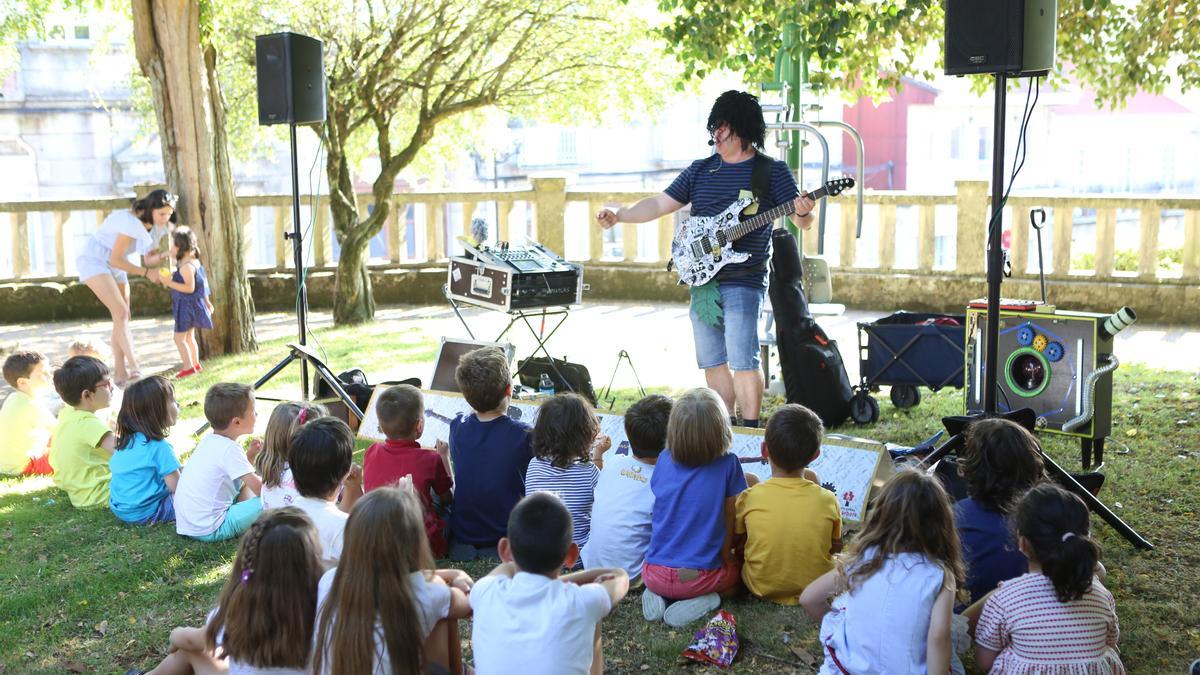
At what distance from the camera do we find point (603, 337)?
1014cm

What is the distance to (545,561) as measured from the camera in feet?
9.98

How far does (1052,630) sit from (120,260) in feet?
24.1

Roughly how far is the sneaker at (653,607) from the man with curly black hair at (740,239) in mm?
1823

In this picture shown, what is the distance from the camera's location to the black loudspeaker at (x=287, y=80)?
736 cm

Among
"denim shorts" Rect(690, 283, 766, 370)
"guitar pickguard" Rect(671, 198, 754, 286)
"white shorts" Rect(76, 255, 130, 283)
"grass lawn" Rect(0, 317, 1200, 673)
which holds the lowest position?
"grass lawn" Rect(0, 317, 1200, 673)

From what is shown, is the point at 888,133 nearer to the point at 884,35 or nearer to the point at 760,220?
the point at 884,35

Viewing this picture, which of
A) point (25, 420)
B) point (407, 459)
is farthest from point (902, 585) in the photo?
point (25, 420)

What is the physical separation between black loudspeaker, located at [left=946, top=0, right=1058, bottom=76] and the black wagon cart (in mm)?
2136

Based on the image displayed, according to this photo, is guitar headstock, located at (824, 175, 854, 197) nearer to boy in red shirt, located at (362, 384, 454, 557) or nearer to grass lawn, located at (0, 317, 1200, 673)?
grass lawn, located at (0, 317, 1200, 673)

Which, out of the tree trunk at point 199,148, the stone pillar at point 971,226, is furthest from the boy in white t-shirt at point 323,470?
the stone pillar at point 971,226

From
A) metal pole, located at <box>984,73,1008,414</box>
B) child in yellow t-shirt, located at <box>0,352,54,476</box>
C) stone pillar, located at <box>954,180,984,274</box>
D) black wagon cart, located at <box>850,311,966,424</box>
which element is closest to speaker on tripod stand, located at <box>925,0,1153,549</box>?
metal pole, located at <box>984,73,1008,414</box>

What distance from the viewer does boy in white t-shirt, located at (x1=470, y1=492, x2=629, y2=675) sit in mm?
3014

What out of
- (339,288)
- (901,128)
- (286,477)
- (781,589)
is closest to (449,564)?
(286,477)

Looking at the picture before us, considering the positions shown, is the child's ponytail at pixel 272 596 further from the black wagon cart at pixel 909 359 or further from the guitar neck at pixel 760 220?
the black wagon cart at pixel 909 359
